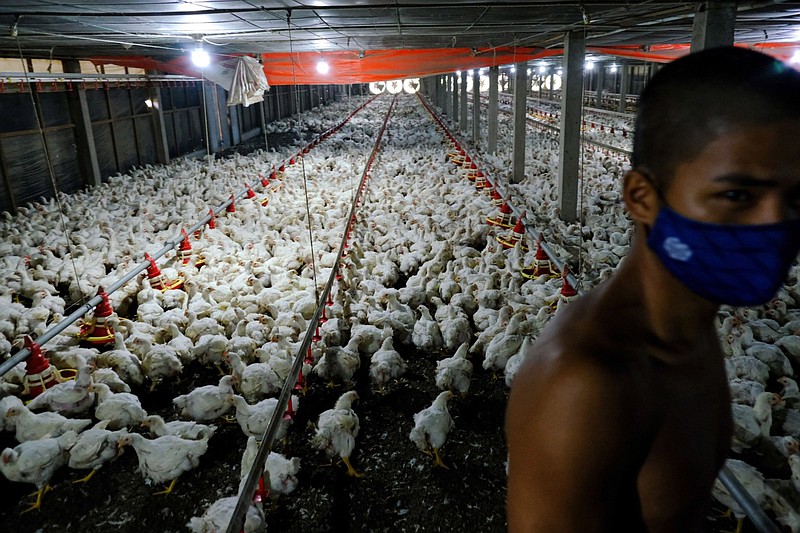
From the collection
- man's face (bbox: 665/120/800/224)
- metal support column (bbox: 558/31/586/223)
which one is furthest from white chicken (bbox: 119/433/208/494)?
metal support column (bbox: 558/31/586/223)

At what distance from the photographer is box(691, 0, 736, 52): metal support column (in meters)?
5.40

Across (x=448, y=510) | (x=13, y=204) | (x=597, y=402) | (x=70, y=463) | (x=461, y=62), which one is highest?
(x=461, y=62)

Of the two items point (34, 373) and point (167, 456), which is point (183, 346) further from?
point (167, 456)

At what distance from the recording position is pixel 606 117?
27766 mm

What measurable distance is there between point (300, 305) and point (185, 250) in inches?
124

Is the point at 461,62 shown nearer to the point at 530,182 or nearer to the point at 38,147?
the point at 530,182

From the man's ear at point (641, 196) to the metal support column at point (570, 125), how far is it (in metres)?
8.07

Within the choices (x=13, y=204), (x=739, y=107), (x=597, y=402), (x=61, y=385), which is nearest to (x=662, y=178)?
(x=739, y=107)

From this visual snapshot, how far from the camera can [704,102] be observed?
Result: 38.7 inches

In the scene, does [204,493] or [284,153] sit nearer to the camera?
[204,493]

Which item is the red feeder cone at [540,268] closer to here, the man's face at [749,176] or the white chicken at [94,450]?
the white chicken at [94,450]

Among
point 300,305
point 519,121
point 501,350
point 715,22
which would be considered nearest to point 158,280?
point 300,305

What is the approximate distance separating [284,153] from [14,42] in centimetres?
1120

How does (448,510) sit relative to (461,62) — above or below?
below
